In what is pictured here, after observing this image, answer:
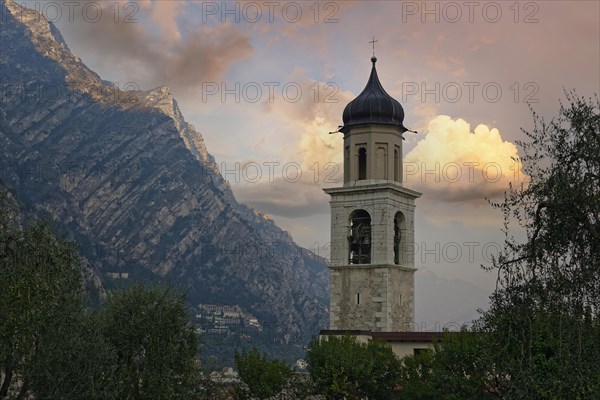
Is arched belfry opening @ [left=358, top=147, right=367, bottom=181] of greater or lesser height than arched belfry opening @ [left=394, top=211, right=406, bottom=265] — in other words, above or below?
above

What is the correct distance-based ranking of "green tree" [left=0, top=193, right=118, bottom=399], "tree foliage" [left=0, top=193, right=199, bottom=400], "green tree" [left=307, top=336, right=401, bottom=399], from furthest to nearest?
1. "green tree" [left=307, top=336, right=401, bottom=399]
2. "tree foliage" [left=0, top=193, right=199, bottom=400]
3. "green tree" [left=0, top=193, right=118, bottom=399]

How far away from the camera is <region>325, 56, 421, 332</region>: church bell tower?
172 feet

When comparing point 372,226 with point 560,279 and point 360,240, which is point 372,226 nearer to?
point 360,240

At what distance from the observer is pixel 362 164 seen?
182 feet

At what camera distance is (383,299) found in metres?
51.8

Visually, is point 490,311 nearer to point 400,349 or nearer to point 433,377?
point 433,377

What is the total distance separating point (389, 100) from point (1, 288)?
35.1m

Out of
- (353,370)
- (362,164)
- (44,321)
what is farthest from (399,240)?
(44,321)

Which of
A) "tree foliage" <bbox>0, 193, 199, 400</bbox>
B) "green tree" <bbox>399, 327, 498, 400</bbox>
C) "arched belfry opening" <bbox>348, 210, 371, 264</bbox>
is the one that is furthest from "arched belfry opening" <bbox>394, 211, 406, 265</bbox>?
"tree foliage" <bbox>0, 193, 199, 400</bbox>

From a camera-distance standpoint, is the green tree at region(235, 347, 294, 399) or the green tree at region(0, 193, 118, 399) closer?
the green tree at region(0, 193, 118, 399)

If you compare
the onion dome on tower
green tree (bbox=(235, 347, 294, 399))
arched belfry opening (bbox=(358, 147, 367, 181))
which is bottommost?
green tree (bbox=(235, 347, 294, 399))

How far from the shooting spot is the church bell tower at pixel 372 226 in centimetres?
5250

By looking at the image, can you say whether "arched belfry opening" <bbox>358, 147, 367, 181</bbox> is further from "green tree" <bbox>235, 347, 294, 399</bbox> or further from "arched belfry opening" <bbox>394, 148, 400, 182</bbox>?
"green tree" <bbox>235, 347, 294, 399</bbox>

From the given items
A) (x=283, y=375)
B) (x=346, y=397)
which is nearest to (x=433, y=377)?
(x=346, y=397)
